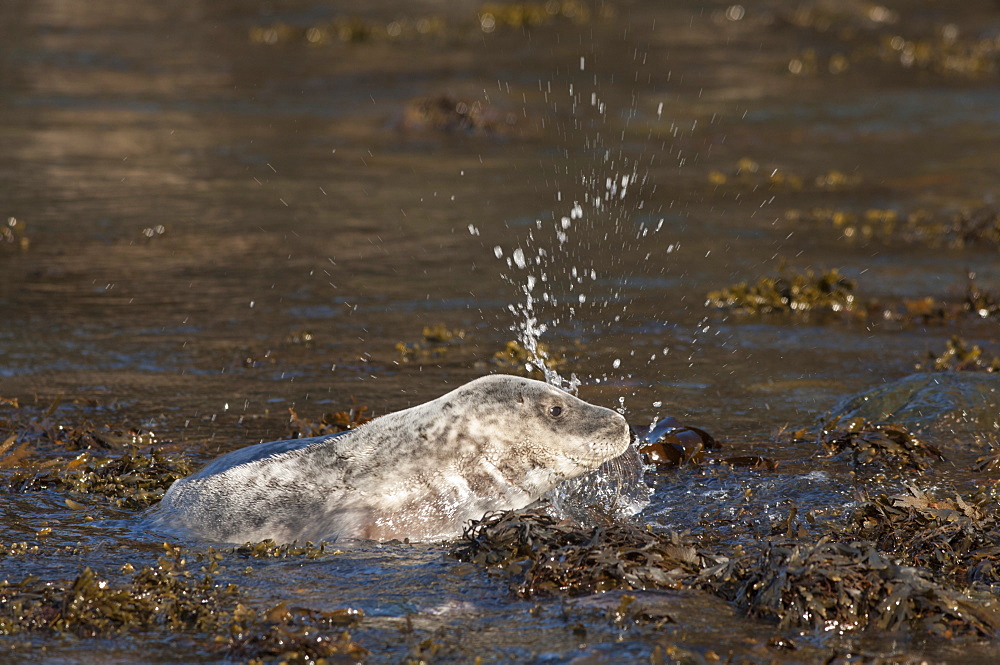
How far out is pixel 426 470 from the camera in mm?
5910

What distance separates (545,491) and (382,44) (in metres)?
22.9

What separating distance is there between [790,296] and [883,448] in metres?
3.62

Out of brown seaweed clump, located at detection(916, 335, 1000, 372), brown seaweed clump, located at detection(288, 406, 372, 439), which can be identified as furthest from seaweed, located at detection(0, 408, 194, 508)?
brown seaweed clump, located at detection(916, 335, 1000, 372)

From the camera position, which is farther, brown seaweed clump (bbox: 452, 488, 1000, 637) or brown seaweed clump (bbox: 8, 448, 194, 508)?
brown seaweed clump (bbox: 8, 448, 194, 508)

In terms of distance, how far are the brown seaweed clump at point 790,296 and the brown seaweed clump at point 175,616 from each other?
6235 millimetres

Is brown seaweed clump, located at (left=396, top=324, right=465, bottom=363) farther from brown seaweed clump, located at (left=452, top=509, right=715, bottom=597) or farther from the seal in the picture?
brown seaweed clump, located at (left=452, top=509, right=715, bottom=597)

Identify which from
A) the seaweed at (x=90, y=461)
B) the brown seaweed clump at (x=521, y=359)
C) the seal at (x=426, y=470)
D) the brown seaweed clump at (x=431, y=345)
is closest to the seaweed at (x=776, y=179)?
the brown seaweed clump at (x=431, y=345)

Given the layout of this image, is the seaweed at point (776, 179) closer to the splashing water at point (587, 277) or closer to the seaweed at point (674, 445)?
the splashing water at point (587, 277)

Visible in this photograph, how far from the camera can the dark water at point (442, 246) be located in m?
6.07

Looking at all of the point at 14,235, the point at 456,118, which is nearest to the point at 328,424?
the point at 14,235

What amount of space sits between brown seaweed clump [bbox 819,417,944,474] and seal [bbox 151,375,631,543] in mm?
1844

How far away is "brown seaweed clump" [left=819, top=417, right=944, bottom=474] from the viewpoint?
719cm

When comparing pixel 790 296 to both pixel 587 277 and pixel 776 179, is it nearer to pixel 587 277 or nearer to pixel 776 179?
pixel 587 277

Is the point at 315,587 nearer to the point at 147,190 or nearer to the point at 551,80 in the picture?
the point at 147,190
